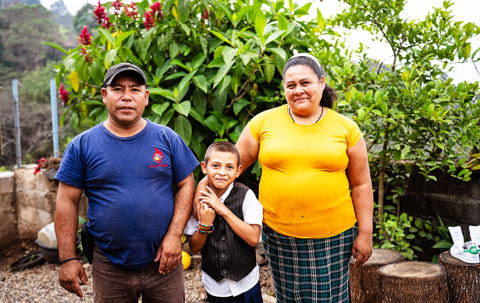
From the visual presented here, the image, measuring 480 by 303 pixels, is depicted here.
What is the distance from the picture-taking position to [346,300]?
1.94 metres

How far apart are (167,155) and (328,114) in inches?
32.6

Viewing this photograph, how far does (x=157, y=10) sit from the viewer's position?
3051 millimetres

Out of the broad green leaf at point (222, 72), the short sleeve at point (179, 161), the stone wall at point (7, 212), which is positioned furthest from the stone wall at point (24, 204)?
the short sleeve at point (179, 161)

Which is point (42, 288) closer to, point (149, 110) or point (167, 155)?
point (149, 110)

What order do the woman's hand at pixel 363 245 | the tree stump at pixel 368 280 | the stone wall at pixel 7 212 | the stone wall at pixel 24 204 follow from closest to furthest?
the woman's hand at pixel 363 245
the tree stump at pixel 368 280
the stone wall at pixel 24 204
the stone wall at pixel 7 212

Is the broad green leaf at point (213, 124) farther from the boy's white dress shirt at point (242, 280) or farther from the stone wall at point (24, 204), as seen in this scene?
the stone wall at point (24, 204)

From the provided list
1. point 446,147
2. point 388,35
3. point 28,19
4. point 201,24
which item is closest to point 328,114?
point 446,147

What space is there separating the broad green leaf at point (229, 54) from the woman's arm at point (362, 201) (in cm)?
119

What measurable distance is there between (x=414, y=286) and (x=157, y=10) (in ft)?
9.27

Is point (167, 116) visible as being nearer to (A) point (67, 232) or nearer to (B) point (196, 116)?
(B) point (196, 116)

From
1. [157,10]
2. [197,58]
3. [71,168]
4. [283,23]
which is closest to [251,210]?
[71,168]

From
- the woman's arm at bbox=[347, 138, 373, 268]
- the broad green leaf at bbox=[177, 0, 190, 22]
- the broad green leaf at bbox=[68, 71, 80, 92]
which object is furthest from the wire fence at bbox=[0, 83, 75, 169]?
the woman's arm at bbox=[347, 138, 373, 268]

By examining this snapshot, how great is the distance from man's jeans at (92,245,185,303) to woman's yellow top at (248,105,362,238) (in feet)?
2.08

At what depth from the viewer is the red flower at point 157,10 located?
3.02m
